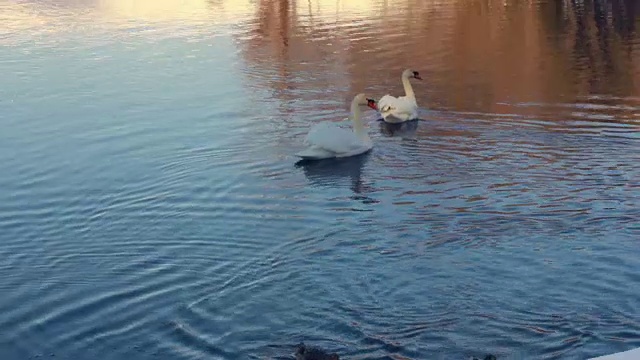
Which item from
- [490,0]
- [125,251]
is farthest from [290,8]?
[125,251]

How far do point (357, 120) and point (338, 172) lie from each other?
4.67 ft

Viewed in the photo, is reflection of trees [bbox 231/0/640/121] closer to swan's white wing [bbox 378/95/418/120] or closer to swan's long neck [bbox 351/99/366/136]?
swan's white wing [bbox 378/95/418/120]

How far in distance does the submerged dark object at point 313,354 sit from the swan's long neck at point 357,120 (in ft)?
→ 24.4

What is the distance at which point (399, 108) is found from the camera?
630 inches

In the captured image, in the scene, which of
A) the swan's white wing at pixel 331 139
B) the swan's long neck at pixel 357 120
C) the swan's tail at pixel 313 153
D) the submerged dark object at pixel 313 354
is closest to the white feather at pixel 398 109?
the swan's long neck at pixel 357 120

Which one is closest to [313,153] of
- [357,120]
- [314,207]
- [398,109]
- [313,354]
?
[357,120]

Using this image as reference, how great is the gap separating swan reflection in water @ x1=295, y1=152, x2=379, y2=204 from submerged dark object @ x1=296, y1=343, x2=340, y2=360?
497 cm

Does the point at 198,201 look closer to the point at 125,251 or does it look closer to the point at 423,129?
the point at 125,251

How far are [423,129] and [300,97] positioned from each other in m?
3.14

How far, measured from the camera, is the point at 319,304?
29.6 ft

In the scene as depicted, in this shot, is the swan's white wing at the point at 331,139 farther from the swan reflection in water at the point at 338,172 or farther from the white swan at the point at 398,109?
the white swan at the point at 398,109

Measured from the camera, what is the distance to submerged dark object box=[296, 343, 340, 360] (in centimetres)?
728

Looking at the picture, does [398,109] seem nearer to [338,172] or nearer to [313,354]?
[338,172]

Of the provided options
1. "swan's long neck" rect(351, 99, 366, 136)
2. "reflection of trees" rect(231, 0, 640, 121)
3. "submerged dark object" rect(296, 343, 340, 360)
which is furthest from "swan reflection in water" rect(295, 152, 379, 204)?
"submerged dark object" rect(296, 343, 340, 360)
